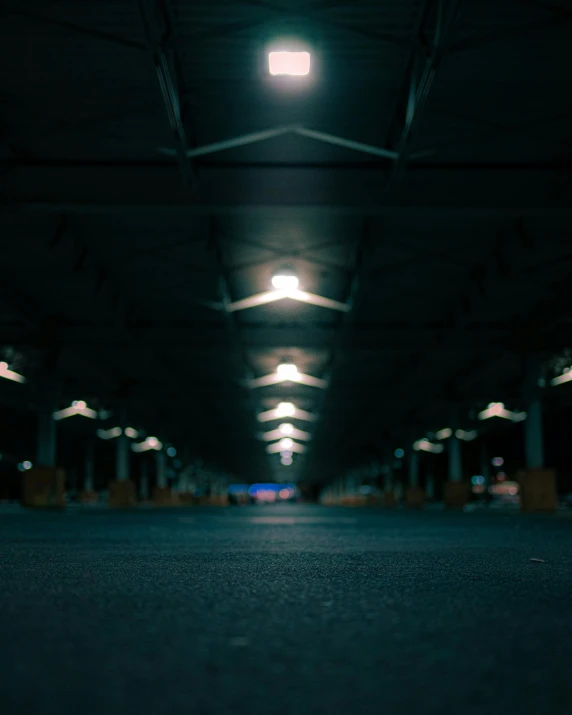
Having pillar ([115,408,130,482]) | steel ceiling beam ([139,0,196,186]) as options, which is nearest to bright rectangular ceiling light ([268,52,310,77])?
→ steel ceiling beam ([139,0,196,186])

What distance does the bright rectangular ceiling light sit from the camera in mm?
10289

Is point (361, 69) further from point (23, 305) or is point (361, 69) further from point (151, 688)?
point (23, 305)

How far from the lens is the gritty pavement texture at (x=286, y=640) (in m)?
1.58

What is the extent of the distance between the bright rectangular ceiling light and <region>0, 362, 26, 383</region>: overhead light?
21754mm

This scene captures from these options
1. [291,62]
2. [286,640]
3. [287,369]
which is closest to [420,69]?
[291,62]

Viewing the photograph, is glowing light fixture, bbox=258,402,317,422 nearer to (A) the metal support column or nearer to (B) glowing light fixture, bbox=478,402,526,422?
(B) glowing light fixture, bbox=478,402,526,422

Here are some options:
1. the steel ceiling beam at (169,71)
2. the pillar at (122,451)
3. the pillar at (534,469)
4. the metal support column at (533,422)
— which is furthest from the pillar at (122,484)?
the steel ceiling beam at (169,71)

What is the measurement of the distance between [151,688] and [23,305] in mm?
20666

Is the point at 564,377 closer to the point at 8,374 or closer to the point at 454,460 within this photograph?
the point at 454,460

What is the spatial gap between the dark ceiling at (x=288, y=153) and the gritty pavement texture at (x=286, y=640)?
6.72 metres

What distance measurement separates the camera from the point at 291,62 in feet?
33.8

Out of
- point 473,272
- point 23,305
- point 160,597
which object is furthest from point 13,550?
point 23,305

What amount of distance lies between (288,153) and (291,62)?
2386 millimetres

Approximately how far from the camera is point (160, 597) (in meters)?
3.26
